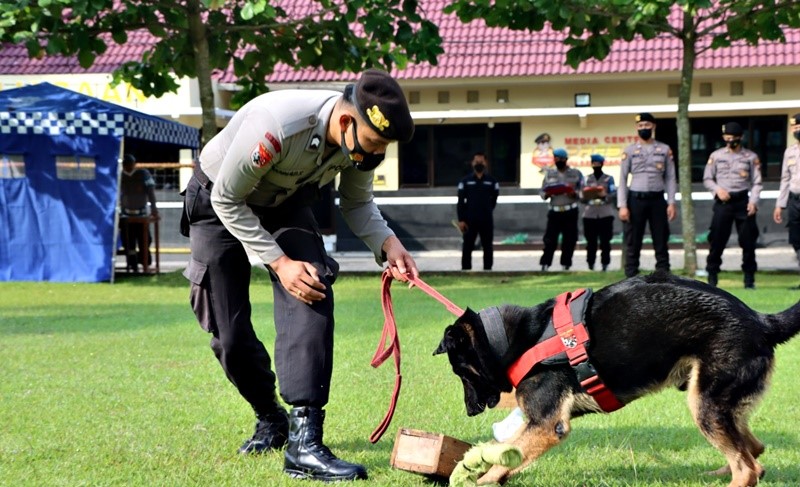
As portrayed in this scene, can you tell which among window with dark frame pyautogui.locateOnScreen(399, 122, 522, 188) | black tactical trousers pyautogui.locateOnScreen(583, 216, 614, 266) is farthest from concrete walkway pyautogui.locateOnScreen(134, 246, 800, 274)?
window with dark frame pyautogui.locateOnScreen(399, 122, 522, 188)

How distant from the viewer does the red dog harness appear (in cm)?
443

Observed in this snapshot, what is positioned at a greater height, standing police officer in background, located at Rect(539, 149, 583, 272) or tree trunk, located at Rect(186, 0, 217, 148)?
tree trunk, located at Rect(186, 0, 217, 148)

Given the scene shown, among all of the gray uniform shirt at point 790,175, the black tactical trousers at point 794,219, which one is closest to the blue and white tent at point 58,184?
the gray uniform shirt at point 790,175

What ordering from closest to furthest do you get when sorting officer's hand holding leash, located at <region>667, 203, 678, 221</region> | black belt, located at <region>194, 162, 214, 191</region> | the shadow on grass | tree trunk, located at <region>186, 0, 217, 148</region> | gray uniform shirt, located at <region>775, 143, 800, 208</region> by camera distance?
1. black belt, located at <region>194, 162, 214, 191</region>
2. the shadow on grass
3. gray uniform shirt, located at <region>775, 143, 800, 208</region>
4. officer's hand holding leash, located at <region>667, 203, 678, 221</region>
5. tree trunk, located at <region>186, 0, 217, 148</region>

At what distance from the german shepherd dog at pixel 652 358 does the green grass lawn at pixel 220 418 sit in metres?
0.29

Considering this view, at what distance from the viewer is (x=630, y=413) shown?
19.3 ft

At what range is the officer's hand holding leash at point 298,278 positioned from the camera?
4.39m

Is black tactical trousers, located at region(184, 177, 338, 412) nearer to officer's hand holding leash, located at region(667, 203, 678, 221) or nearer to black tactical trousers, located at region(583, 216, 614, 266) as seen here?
officer's hand holding leash, located at region(667, 203, 678, 221)

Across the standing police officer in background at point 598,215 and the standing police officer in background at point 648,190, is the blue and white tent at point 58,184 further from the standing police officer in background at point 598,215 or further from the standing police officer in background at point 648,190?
the standing police officer in background at point 648,190

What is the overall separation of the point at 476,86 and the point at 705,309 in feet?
61.1

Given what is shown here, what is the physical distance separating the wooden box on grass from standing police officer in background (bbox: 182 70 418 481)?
0.67 feet

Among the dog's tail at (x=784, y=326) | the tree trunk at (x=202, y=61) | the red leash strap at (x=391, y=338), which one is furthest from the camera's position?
the tree trunk at (x=202, y=61)

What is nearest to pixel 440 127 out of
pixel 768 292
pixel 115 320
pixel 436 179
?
pixel 436 179

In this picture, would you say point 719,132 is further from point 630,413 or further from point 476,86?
point 630,413
